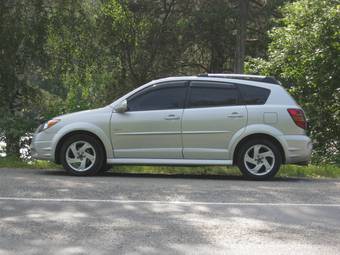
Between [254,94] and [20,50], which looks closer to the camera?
[254,94]

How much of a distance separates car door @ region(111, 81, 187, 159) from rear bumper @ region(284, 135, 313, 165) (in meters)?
1.76

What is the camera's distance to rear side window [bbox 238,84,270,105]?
11.3m

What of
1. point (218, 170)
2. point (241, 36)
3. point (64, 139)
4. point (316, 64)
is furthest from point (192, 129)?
point (241, 36)

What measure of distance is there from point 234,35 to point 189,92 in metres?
25.6

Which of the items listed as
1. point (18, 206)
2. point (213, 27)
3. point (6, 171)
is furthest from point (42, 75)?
point (213, 27)

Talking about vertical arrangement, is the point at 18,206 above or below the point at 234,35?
below

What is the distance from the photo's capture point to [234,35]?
119 ft

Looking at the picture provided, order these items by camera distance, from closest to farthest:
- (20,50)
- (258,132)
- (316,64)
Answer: (258,132) → (316,64) → (20,50)

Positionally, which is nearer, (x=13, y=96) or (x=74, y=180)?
(x=74, y=180)

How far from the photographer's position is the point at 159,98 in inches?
452

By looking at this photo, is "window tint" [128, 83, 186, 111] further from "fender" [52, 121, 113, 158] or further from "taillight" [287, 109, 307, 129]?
"taillight" [287, 109, 307, 129]

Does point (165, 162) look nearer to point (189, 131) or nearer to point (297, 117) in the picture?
point (189, 131)

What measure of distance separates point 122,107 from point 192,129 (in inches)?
48.4

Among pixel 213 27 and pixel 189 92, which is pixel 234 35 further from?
pixel 189 92
